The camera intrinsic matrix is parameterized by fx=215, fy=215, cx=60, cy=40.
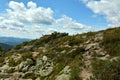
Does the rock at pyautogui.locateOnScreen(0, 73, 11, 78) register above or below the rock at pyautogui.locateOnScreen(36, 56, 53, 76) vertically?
below

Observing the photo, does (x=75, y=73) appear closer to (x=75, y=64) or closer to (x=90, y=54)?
(x=75, y=64)

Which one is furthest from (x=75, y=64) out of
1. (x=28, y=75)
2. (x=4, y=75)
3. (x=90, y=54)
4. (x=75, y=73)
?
(x=4, y=75)

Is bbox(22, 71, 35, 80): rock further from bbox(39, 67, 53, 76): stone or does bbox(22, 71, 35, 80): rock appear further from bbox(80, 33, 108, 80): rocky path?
bbox(80, 33, 108, 80): rocky path

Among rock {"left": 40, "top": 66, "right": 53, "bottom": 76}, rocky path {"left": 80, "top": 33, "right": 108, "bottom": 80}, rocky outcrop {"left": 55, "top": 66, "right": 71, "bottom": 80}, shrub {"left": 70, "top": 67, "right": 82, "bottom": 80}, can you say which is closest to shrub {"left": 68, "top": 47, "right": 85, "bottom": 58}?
rocky path {"left": 80, "top": 33, "right": 108, "bottom": 80}

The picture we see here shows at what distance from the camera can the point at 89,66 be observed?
43.0 feet

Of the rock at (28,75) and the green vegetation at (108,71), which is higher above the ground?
the green vegetation at (108,71)

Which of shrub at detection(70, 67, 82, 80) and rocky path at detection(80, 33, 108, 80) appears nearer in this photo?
shrub at detection(70, 67, 82, 80)

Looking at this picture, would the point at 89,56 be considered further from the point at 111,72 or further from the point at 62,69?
the point at 111,72

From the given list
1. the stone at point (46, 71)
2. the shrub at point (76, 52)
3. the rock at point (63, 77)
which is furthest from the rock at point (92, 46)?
the rock at point (63, 77)

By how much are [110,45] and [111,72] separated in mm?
4389

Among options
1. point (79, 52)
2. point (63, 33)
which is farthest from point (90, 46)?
point (63, 33)

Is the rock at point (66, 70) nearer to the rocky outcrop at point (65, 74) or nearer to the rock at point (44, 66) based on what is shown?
the rocky outcrop at point (65, 74)

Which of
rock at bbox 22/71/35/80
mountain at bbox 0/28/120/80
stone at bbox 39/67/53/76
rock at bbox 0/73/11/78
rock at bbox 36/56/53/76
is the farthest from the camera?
rock at bbox 0/73/11/78

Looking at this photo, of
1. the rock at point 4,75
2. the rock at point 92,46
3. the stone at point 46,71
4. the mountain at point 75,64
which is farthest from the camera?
the rock at point 4,75
